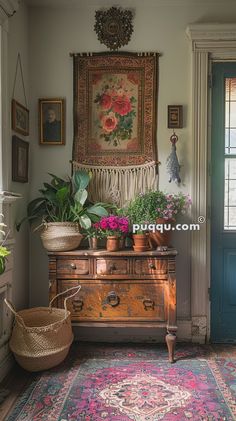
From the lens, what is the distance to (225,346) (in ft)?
9.92

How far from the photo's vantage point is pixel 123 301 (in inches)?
106

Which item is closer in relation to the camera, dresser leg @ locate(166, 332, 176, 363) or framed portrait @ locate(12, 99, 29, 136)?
dresser leg @ locate(166, 332, 176, 363)

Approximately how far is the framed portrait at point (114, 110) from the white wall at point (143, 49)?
8 centimetres

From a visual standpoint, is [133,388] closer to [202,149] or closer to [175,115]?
[202,149]

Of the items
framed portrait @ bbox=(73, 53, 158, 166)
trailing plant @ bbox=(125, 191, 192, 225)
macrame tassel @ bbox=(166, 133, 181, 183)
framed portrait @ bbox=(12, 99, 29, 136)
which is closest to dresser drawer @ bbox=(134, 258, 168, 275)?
trailing plant @ bbox=(125, 191, 192, 225)

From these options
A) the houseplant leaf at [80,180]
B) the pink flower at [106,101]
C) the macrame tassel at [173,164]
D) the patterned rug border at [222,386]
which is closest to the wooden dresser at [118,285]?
the patterned rug border at [222,386]

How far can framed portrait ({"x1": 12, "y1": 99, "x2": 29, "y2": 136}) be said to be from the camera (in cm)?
274

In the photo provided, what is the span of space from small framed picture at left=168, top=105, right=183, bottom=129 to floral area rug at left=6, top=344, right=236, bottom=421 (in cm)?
192

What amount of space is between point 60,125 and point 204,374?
2318 mm

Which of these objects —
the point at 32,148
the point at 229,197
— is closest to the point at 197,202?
the point at 229,197

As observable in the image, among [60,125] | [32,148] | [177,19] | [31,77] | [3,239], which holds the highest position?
[177,19]

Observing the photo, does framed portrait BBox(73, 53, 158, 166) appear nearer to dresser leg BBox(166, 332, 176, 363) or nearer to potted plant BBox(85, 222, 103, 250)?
potted plant BBox(85, 222, 103, 250)

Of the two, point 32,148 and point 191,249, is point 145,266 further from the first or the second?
point 32,148

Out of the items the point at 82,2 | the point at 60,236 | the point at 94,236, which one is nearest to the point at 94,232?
the point at 94,236
